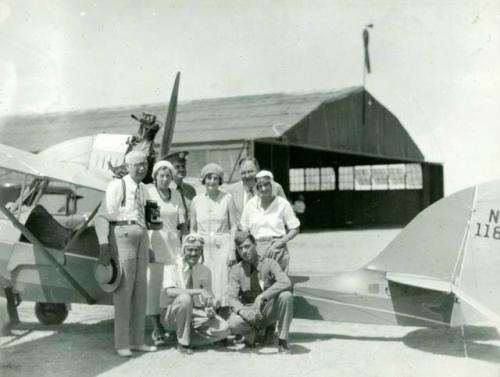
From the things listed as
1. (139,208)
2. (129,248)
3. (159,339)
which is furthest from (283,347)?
(139,208)

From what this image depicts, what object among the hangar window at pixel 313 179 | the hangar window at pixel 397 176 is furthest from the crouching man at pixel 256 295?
the hangar window at pixel 397 176

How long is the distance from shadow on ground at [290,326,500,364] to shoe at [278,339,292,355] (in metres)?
0.45

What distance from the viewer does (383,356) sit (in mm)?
4848

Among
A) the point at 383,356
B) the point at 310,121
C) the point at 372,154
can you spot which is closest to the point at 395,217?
the point at 372,154

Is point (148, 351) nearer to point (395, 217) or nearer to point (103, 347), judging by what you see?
point (103, 347)

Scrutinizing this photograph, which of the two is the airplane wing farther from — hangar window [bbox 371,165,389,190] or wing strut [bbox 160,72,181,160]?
hangar window [bbox 371,165,389,190]

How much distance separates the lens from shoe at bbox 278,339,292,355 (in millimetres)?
4980

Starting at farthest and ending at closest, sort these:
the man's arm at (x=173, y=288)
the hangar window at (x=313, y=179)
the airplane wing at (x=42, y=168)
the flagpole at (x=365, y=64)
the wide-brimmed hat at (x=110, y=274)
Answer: the hangar window at (x=313, y=179) → the flagpole at (x=365, y=64) → the airplane wing at (x=42, y=168) → the man's arm at (x=173, y=288) → the wide-brimmed hat at (x=110, y=274)

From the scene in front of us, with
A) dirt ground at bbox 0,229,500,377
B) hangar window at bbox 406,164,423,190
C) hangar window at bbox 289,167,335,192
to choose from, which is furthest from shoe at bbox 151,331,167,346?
hangar window at bbox 406,164,423,190

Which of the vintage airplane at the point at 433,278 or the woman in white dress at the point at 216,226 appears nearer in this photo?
the vintage airplane at the point at 433,278

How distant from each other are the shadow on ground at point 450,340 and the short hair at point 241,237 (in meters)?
1.15

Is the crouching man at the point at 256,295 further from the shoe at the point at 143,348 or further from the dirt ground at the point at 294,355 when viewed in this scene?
the shoe at the point at 143,348

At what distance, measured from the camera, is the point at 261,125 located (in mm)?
17828

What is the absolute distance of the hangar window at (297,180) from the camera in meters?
27.7
